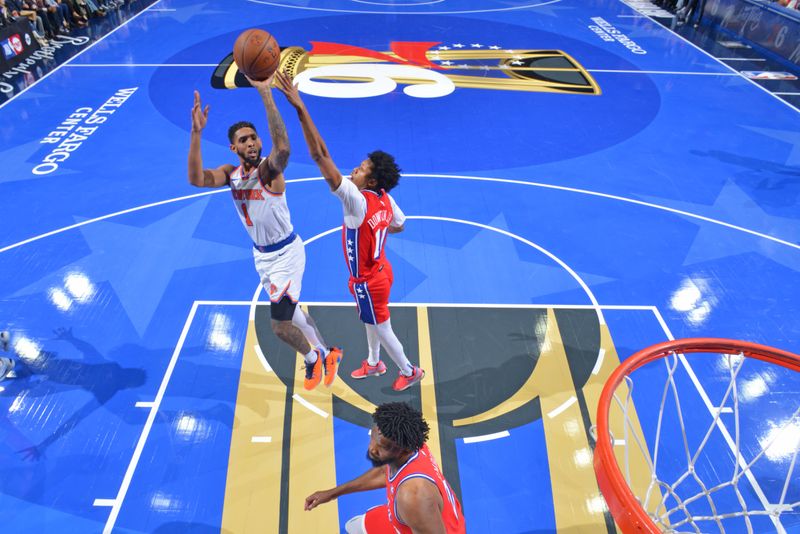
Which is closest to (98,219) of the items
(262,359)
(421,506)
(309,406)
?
(262,359)

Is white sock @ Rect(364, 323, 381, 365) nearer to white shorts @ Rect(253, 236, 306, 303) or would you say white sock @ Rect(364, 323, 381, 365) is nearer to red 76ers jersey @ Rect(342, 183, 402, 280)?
red 76ers jersey @ Rect(342, 183, 402, 280)

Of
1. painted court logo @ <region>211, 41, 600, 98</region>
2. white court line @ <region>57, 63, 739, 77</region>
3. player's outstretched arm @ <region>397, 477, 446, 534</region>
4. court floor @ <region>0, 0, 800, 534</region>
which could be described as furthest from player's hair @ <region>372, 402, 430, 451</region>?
white court line @ <region>57, 63, 739, 77</region>

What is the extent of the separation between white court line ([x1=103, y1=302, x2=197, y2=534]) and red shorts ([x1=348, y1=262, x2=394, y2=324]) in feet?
6.78

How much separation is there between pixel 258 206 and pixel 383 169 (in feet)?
3.62

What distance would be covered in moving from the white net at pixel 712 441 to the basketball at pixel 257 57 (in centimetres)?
384

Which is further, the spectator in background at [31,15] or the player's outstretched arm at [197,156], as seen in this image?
the spectator in background at [31,15]

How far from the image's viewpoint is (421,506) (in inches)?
118

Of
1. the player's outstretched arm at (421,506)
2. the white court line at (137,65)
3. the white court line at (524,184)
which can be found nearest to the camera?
the player's outstretched arm at (421,506)

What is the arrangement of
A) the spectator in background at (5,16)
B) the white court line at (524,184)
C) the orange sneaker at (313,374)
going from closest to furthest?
the orange sneaker at (313,374) → the white court line at (524,184) → the spectator in background at (5,16)

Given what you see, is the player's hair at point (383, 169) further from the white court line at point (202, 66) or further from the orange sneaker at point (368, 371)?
the white court line at point (202, 66)

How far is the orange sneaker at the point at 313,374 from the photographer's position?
535 centimetres

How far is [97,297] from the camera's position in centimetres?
646

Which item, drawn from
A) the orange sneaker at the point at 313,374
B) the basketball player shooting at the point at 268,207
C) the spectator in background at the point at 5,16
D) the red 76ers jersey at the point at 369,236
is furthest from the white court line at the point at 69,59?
the red 76ers jersey at the point at 369,236

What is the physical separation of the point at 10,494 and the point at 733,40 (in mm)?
17515
